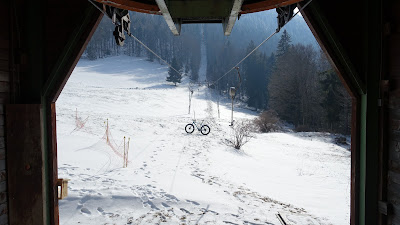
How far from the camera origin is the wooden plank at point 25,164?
2.51 m

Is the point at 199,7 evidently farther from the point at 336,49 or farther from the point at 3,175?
the point at 3,175

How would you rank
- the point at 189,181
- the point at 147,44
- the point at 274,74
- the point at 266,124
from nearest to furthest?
the point at 189,181
the point at 266,124
the point at 274,74
the point at 147,44

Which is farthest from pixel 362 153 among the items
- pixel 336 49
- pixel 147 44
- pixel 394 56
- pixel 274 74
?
pixel 147 44

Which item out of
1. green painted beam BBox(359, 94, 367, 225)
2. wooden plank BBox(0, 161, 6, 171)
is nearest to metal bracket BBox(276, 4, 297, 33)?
green painted beam BBox(359, 94, 367, 225)

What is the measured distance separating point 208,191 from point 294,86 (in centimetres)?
3455

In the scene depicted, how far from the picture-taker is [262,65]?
5975 centimetres

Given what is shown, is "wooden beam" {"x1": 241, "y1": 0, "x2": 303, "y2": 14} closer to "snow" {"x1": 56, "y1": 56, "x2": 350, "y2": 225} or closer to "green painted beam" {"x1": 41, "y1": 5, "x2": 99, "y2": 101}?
"green painted beam" {"x1": 41, "y1": 5, "x2": 99, "y2": 101}

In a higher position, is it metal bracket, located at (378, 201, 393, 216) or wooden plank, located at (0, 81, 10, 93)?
wooden plank, located at (0, 81, 10, 93)

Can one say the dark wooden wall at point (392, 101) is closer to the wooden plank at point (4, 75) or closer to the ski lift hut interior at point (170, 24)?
the ski lift hut interior at point (170, 24)

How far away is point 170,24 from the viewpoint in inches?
107

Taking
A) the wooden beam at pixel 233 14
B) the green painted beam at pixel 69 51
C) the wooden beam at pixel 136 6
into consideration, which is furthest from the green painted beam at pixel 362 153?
the green painted beam at pixel 69 51

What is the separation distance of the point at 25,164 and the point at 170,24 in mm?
2276

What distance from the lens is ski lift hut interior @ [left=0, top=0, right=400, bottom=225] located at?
248 cm

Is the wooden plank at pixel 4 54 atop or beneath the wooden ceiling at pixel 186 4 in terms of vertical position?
beneath
